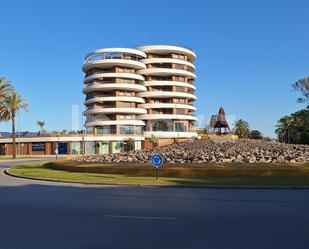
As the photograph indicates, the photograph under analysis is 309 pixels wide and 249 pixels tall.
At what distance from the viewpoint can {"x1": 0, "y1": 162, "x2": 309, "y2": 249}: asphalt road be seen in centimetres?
866

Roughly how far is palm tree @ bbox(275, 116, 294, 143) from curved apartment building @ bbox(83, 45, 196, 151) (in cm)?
3016

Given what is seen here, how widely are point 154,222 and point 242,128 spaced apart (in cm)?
15846

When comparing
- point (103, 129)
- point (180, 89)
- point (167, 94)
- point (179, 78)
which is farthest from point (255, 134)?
point (103, 129)

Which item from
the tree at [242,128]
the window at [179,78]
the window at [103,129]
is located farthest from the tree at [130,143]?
the tree at [242,128]

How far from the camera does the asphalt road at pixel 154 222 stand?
866cm

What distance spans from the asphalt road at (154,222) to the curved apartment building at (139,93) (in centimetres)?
8357

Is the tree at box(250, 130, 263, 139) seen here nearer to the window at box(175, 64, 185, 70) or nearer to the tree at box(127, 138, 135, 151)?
the window at box(175, 64, 185, 70)

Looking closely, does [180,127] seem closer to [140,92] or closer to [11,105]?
[140,92]

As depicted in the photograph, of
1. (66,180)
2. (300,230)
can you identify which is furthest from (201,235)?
(66,180)

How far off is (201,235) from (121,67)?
317 feet

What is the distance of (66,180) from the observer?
2669 centimetres

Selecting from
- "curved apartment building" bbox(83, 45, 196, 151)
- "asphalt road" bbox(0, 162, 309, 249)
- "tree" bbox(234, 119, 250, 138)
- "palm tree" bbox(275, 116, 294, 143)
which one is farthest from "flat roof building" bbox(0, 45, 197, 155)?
"asphalt road" bbox(0, 162, 309, 249)

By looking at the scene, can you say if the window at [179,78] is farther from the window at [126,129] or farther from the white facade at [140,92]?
the window at [126,129]

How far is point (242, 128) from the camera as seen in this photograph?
166 meters
